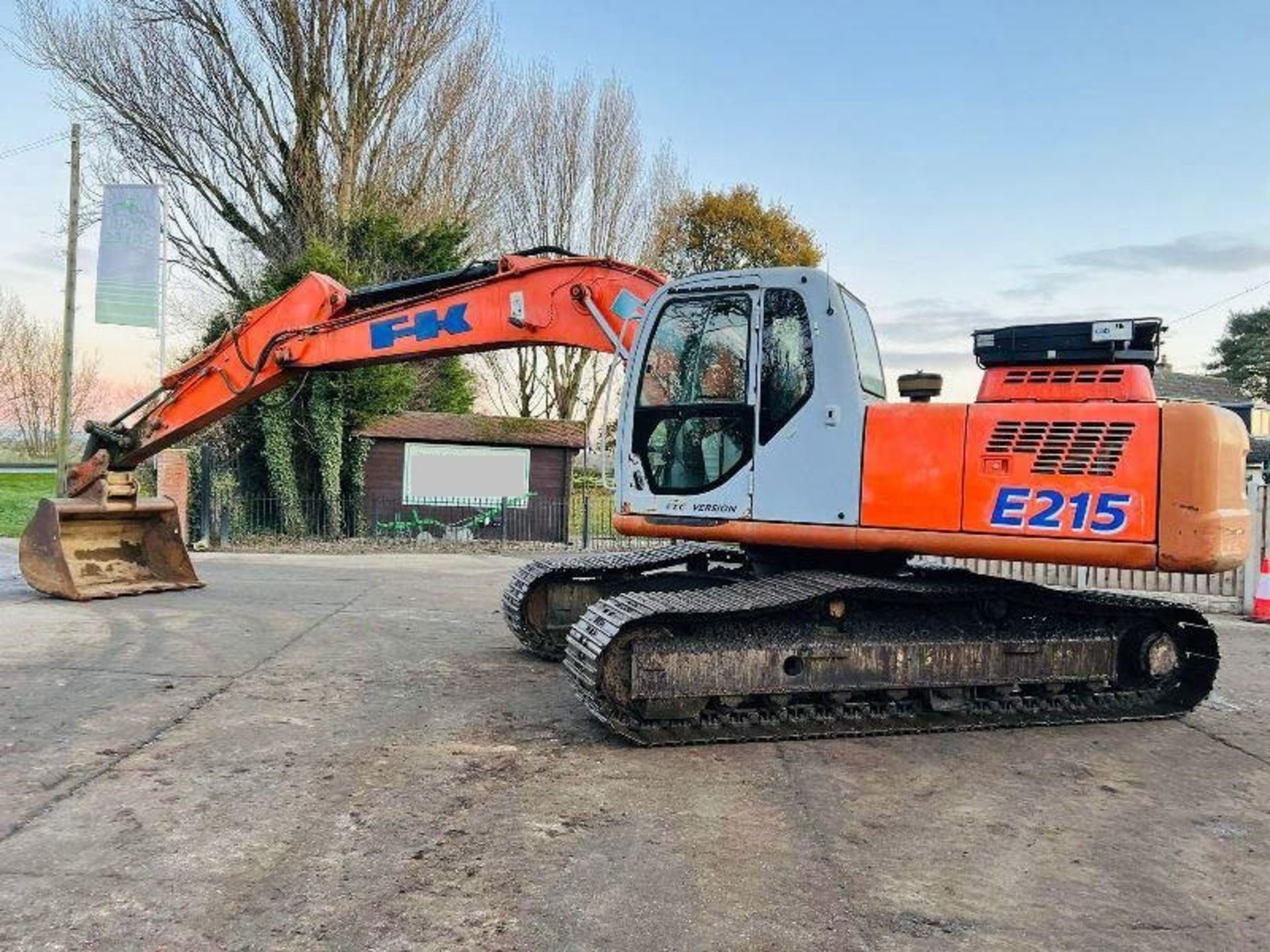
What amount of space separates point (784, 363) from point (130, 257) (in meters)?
16.3

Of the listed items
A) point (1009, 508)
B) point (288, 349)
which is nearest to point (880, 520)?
point (1009, 508)

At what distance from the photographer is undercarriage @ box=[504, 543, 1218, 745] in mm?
4695

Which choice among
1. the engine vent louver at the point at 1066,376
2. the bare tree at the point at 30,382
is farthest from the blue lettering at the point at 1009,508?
the bare tree at the point at 30,382

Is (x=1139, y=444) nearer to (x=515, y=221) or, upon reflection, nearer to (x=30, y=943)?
(x=30, y=943)

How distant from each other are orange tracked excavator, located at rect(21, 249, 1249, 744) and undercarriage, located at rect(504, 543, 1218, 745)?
1cm

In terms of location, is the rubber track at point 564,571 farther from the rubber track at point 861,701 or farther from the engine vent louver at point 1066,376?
the engine vent louver at point 1066,376

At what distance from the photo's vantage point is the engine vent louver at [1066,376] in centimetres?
493

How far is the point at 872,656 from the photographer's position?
5020mm

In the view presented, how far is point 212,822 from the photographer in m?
3.63

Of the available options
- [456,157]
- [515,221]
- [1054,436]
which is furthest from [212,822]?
[515,221]

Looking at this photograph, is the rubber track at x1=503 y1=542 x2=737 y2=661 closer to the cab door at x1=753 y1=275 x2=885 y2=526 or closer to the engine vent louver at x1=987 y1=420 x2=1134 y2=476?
the cab door at x1=753 y1=275 x2=885 y2=526

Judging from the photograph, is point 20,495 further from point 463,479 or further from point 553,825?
point 553,825

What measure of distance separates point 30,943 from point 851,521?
3846mm

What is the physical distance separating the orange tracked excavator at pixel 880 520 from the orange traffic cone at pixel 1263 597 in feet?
17.3
